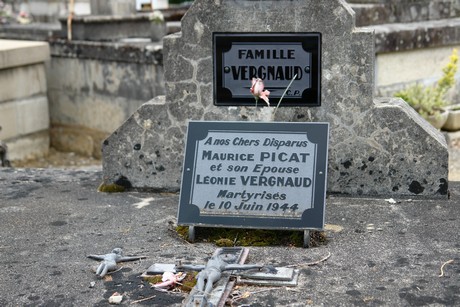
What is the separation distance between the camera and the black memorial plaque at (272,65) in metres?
5.36

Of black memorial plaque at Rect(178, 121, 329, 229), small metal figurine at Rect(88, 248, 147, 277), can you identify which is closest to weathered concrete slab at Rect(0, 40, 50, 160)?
black memorial plaque at Rect(178, 121, 329, 229)

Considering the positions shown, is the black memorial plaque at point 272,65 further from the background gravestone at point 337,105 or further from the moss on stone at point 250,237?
the moss on stone at point 250,237

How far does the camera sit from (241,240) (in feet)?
15.3

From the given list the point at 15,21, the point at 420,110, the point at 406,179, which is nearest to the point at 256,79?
the point at 406,179

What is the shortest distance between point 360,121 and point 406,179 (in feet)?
1.63

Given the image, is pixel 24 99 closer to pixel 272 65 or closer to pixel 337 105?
pixel 272 65

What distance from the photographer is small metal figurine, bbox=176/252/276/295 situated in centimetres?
386

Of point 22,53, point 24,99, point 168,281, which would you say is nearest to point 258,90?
point 168,281

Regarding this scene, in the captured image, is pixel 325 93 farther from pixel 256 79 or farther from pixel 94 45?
pixel 94 45

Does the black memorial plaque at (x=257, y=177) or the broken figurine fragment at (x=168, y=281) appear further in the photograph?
the black memorial plaque at (x=257, y=177)

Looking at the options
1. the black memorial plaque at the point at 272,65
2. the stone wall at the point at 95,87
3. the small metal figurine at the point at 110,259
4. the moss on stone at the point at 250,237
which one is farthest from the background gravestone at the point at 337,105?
the stone wall at the point at 95,87

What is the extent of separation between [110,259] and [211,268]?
0.58 m

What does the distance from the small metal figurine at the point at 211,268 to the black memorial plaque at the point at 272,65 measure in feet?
5.15

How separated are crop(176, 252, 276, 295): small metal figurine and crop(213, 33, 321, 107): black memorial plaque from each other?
1.57 meters
